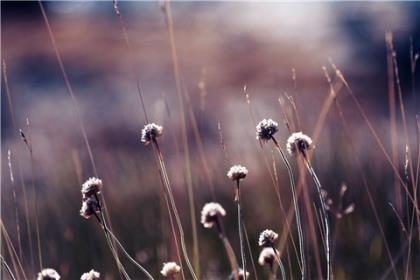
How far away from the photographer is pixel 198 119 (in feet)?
16.0

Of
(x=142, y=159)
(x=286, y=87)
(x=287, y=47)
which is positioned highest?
(x=287, y=47)

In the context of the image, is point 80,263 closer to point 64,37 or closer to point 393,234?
point 393,234

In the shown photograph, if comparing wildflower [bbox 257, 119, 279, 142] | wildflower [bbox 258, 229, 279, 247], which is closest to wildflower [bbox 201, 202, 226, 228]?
wildflower [bbox 258, 229, 279, 247]

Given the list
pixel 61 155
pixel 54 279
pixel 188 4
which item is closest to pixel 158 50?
pixel 188 4

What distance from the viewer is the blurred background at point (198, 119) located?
329 centimetres

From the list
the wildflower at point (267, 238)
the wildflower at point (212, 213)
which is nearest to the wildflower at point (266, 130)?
the wildflower at point (267, 238)

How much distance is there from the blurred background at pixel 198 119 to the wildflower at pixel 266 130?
0.13m

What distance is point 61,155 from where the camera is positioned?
495 centimetres

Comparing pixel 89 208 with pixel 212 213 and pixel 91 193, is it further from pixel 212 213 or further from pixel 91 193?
pixel 212 213

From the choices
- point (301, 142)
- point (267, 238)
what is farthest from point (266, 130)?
point (267, 238)

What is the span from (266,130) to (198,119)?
9.72 feet

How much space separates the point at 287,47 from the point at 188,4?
7.27 ft

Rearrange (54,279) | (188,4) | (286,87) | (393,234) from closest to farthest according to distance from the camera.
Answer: (54,279) → (393,234) → (286,87) → (188,4)

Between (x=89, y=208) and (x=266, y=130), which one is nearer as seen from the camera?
(x=89, y=208)
